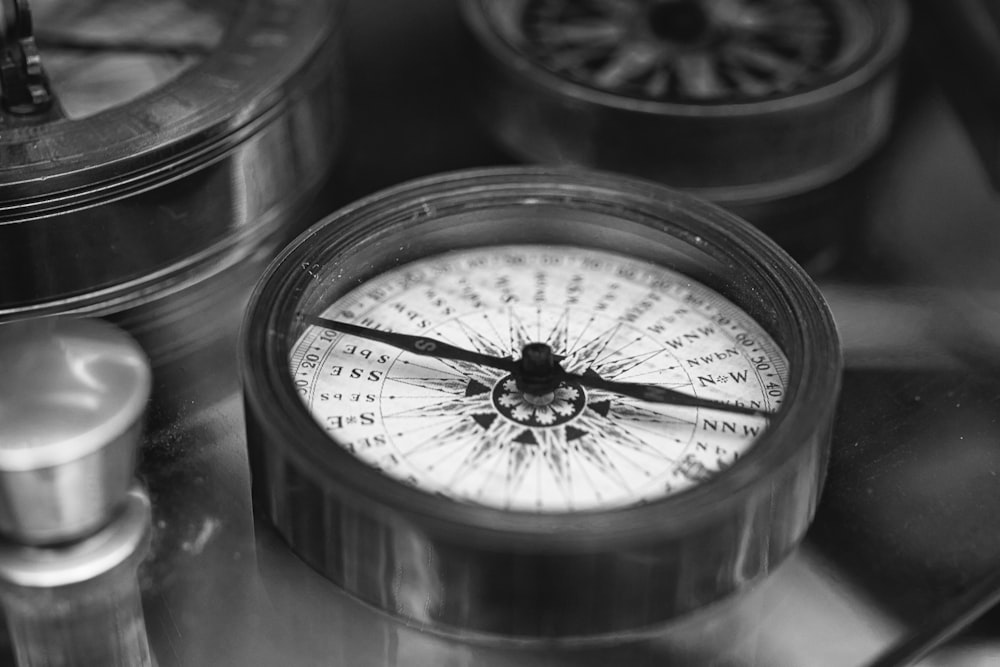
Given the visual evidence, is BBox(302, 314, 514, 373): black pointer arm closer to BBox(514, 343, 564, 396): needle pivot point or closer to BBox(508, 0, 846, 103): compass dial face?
BBox(514, 343, 564, 396): needle pivot point

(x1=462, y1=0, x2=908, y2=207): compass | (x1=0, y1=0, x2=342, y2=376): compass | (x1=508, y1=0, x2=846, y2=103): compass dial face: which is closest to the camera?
(x1=0, y1=0, x2=342, y2=376): compass

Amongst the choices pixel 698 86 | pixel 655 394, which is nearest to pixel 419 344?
pixel 655 394

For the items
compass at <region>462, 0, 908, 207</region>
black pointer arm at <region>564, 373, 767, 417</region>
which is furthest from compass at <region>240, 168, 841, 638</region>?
compass at <region>462, 0, 908, 207</region>

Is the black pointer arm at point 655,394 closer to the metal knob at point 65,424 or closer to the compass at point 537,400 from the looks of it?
the compass at point 537,400

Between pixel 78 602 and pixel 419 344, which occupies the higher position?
pixel 419 344

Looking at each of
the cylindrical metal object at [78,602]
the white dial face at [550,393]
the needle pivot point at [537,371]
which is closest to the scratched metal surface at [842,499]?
the cylindrical metal object at [78,602]

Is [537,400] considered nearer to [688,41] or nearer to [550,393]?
[550,393]
